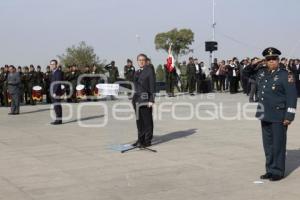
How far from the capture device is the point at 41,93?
2411 centimetres

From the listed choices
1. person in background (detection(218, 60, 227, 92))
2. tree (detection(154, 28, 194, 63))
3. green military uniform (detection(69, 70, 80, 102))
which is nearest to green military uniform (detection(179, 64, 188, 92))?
person in background (detection(218, 60, 227, 92))

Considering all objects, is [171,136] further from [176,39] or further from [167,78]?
[176,39]

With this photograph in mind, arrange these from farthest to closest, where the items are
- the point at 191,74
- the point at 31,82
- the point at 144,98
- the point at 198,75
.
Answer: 1. the point at 198,75
2. the point at 191,74
3. the point at 31,82
4. the point at 144,98

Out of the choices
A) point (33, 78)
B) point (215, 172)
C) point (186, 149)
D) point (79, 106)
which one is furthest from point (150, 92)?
point (33, 78)

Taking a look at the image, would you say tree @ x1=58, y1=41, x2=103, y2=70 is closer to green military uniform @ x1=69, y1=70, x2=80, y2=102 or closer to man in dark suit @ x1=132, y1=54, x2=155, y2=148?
green military uniform @ x1=69, y1=70, x2=80, y2=102

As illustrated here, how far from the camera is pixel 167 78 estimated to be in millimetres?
26516

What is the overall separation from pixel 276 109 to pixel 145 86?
3594mm

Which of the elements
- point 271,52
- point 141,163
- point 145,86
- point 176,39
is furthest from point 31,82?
point 176,39

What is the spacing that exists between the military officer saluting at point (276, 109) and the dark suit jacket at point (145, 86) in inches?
128

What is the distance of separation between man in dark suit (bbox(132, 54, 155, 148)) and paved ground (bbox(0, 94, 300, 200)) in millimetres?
380

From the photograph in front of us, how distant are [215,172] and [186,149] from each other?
226 centimetres

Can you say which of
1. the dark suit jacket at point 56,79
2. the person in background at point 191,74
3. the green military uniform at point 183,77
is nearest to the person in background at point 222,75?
the person in background at point 191,74

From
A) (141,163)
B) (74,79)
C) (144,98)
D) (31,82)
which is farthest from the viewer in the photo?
(74,79)

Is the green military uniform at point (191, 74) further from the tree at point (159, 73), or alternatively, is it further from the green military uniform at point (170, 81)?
the tree at point (159, 73)
